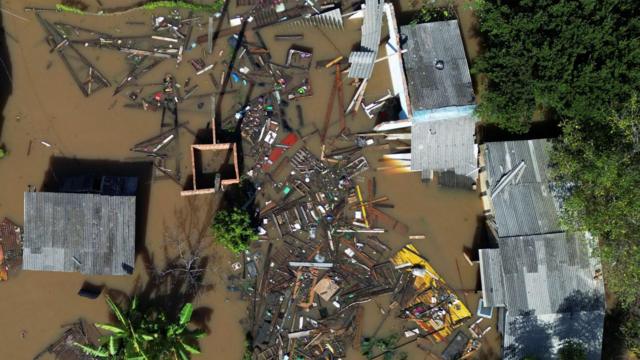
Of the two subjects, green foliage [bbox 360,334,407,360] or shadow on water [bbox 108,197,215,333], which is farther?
green foliage [bbox 360,334,407,360]

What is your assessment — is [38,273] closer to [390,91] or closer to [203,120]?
[203,120]

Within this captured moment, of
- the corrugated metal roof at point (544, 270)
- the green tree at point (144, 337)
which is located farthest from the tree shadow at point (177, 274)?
the corrugated metal roof at point (544, 270)

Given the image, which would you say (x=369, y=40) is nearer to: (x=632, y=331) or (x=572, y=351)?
(x=572, y=351)

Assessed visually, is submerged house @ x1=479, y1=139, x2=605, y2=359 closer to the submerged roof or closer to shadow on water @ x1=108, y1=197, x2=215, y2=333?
the submerged roof

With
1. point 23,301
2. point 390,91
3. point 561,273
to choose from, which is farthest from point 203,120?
point 561,273

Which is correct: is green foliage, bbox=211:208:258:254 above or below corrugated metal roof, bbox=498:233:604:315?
above

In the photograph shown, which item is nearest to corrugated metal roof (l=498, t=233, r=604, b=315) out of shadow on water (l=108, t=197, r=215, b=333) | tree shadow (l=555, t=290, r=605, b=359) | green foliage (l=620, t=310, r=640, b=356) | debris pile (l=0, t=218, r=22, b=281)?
tree shadow (l=555, t=290, r=605, b=359)

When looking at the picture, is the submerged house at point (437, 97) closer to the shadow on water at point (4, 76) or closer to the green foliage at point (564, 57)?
the green foliage at point (564, 57)
